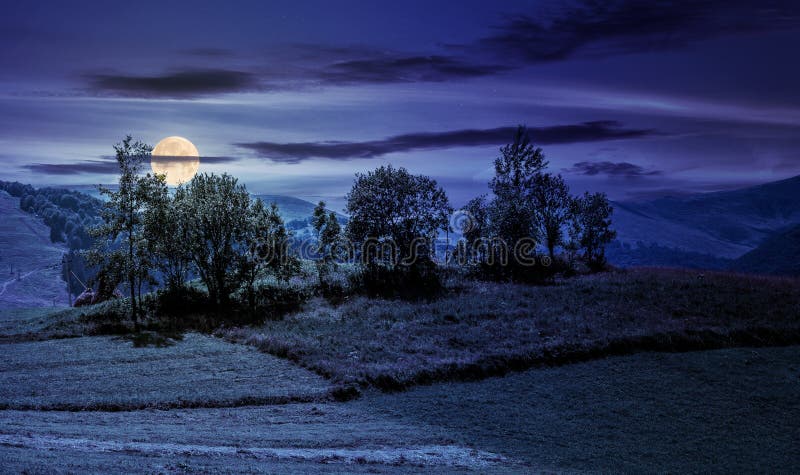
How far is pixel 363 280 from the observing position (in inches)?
1962

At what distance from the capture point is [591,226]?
6388cm

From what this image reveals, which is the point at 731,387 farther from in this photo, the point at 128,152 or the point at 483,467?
the point at 128,152

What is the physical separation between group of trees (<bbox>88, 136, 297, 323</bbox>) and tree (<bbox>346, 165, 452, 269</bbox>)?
8861 mm

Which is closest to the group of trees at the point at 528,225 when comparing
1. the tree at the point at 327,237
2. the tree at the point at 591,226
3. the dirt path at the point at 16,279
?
the tree at the point at 591,226

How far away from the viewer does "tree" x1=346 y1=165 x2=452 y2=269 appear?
52.4 metres

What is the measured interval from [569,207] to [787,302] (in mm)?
29149

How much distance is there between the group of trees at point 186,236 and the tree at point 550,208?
3308 centimetres

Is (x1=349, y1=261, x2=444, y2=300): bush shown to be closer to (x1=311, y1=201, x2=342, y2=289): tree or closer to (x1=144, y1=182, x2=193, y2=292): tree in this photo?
(x1=311, y1=201, x2=342, y2=289): tree

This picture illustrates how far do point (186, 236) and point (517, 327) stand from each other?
29197 mm

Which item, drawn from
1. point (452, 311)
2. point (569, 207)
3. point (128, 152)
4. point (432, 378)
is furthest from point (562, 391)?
point (569, 207)

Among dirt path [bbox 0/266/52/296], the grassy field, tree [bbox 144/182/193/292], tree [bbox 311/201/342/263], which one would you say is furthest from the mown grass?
dirt path [bbox 0/266/52/296]

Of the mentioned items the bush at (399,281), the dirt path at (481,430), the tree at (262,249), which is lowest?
the dirt path at (481,430)

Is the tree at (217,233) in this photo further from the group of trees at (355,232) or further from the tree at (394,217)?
the tree at (394,217)

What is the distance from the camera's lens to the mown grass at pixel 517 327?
89.9 ft
